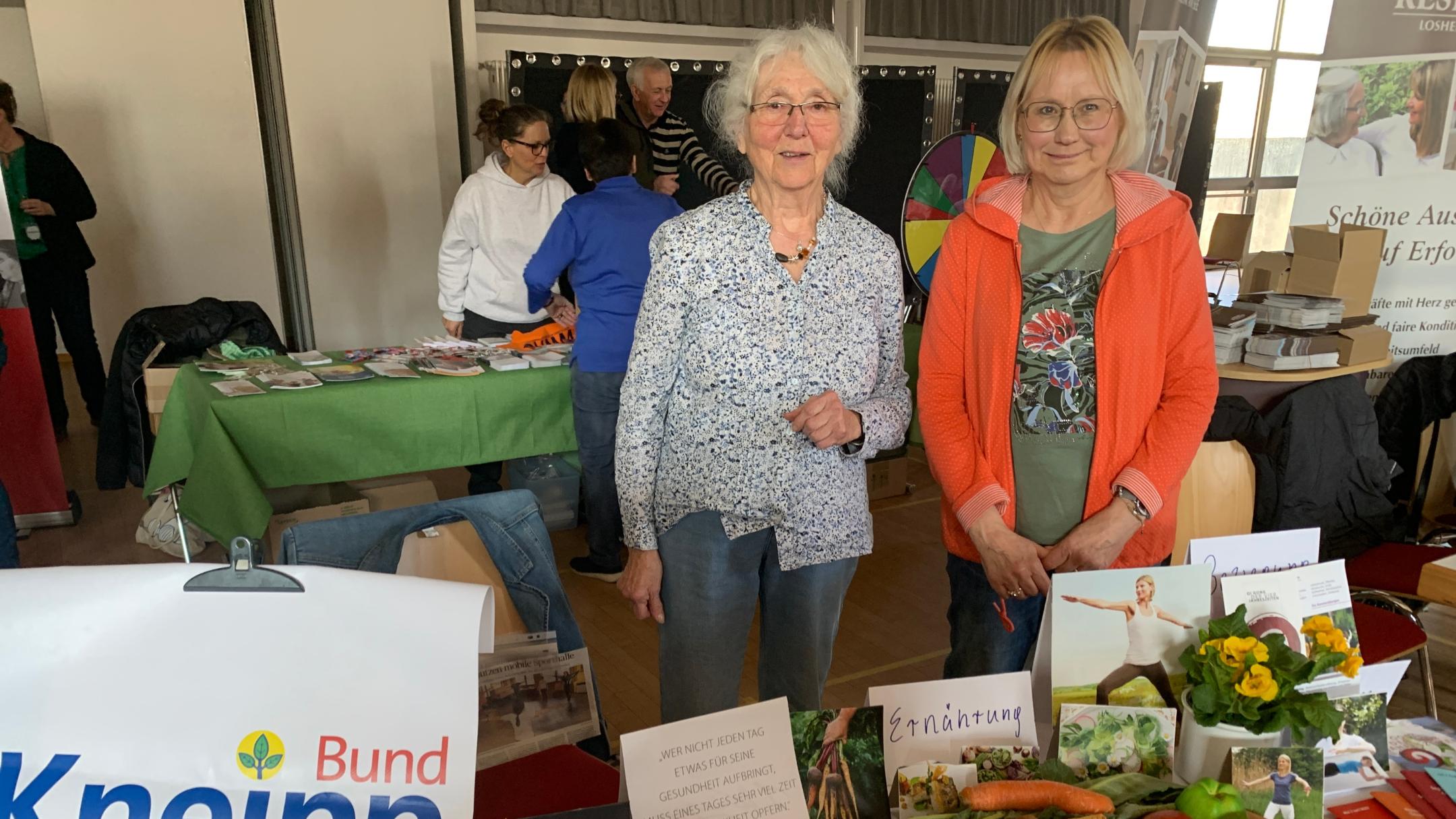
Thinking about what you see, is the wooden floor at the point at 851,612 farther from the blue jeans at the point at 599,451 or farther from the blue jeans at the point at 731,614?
the blue jeans at the point at 731,614

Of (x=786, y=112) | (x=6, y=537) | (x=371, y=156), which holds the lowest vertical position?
(x=6, y=537)

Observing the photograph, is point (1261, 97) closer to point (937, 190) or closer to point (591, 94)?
point (937, 190)

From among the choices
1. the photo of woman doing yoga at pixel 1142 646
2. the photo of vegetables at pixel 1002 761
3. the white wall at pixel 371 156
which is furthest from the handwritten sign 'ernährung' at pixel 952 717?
the white wall at pixel 371 156

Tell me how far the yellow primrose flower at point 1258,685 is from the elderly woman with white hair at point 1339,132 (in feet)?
7.55

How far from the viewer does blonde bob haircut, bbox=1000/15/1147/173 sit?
1.23 meters

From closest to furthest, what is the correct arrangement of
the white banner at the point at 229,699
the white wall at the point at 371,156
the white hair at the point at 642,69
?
the white banner at the point at 229,699 → the white hair at the point at 642,69 → the white wall at the point at 371,156

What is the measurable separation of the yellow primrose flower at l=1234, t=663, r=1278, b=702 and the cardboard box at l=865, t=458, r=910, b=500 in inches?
119

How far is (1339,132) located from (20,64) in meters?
7.78

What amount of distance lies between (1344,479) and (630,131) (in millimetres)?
2249

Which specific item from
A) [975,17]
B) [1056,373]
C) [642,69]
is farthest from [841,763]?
[975,17]

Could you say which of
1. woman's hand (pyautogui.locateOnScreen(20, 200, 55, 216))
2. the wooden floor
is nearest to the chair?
the wooden floor

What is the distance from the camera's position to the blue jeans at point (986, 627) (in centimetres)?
140

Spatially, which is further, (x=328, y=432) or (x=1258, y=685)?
(x=328, y=432)

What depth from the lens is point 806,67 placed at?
126 centimetres
